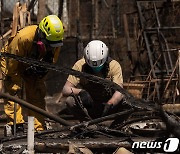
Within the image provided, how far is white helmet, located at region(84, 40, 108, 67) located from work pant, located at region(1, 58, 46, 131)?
855mm

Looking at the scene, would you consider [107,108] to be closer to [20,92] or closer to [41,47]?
[41,47]

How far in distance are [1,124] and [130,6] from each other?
7.02 meters

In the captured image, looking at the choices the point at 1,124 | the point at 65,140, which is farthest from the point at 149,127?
the point at 1,124

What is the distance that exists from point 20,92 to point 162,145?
2940mm

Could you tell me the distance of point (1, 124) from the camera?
7.38 metres

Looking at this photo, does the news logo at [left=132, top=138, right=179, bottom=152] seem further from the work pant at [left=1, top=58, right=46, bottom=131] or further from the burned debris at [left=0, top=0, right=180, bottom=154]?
the work pant at [left=1, top=58, right=46, bottom=131]

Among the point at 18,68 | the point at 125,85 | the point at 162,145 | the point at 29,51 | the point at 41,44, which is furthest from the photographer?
the point at 125,85

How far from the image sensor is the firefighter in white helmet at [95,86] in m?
5.93

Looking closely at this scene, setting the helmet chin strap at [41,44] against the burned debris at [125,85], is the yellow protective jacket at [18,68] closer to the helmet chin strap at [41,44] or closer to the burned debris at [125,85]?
the helmet chin strap at [41,44]

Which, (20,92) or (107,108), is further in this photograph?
(20,92)

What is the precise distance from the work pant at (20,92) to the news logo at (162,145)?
2250 millimetres

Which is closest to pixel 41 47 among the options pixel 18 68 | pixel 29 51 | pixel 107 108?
pixel 29 51

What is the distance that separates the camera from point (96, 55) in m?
6.01

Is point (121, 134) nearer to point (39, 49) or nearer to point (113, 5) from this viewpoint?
point (39, 49)
